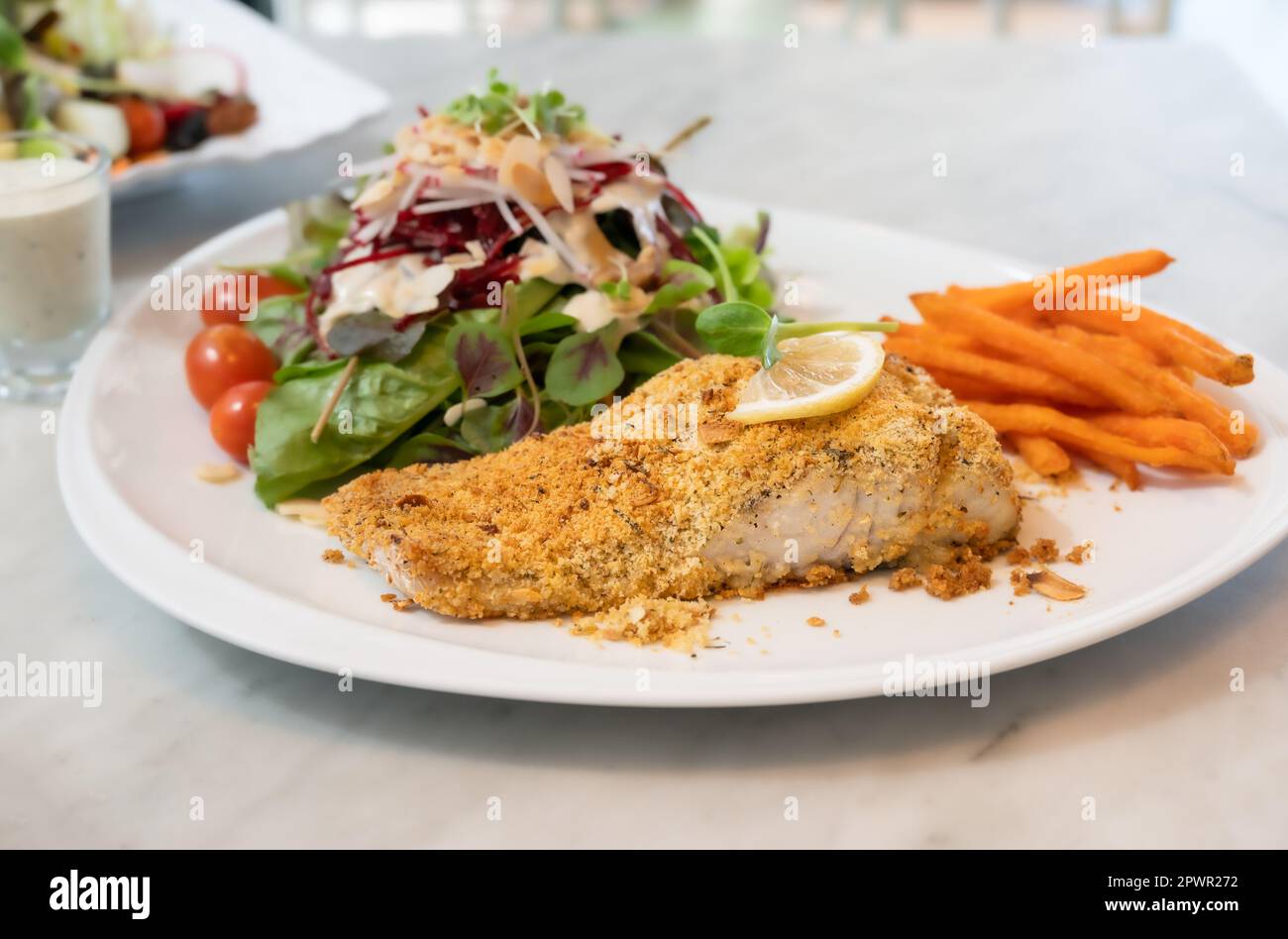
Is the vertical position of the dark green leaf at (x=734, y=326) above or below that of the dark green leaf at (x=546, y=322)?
above

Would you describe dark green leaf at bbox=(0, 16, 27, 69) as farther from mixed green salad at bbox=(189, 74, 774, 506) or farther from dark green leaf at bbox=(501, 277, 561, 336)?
dark green leaf at bbox=(501, 277, 561, 336)

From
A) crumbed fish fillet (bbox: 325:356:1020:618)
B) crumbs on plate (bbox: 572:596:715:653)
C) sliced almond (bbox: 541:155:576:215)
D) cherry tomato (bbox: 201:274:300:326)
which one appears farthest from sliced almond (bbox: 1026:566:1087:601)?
cherry tomato (bbox: 201:274:300:326)

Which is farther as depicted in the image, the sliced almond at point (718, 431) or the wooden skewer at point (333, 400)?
the wooden skewer at point (333, 400)

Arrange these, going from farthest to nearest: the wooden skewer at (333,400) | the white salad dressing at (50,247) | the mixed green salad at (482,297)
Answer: the white salad dressing at (50,247)
the mixed green salad at (482,297)
the wooden skewer at (333,400)

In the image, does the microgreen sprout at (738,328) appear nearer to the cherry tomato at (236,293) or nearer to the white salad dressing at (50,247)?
Result: the cherry tomato at (236,293)

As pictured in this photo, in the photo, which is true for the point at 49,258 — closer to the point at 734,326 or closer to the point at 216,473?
the point at 216,473

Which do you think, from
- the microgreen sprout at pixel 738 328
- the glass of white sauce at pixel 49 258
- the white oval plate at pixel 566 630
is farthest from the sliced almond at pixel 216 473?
the microgreen sprout at pixel 738 328

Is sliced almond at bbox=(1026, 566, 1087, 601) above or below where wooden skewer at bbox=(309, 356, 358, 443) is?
below
